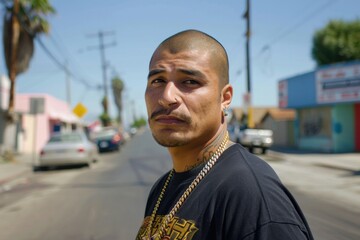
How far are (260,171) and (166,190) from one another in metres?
0.57

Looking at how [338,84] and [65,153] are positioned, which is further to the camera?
[338,84]

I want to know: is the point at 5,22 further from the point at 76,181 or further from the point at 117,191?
the point at 117,191

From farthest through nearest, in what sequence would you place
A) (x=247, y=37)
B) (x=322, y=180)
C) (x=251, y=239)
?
(x=247, y=37), (x=322, y=180), (x=251, y=239)

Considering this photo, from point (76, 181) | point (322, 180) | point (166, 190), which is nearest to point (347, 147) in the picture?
point (322, 180)

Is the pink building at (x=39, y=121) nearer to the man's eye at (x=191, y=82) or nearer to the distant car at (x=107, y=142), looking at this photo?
the distant car at (x=107, y=142)

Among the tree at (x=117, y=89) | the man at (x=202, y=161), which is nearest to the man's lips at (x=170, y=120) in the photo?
the man at (x=202, y=161)

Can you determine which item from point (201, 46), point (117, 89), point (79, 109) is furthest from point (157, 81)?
point (117, 89)

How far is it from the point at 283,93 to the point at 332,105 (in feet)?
17.5

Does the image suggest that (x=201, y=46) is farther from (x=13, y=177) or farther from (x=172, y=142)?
(x=13, y=177)

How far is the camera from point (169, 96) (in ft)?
4.85

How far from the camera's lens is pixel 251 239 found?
1152mm

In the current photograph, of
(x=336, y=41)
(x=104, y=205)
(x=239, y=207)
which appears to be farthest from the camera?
(x=336, y=41)

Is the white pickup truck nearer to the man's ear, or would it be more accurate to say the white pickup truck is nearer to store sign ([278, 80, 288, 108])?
store sign ([278, 80, 288, 108])

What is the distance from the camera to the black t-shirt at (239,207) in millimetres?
1155
